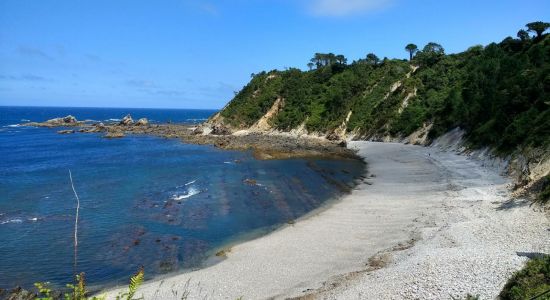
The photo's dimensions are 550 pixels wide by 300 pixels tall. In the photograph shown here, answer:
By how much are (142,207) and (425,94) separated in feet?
203

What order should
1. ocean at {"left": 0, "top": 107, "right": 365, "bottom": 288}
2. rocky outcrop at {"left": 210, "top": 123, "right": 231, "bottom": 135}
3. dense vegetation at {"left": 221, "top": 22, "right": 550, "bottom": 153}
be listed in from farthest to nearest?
rocky outcrop at {"left": 210, "top": 123, "right": 231, "bottom": 135}, dense vegetation at {"left": 221, "top": 22, "right": 550, "bottom": 153}, ocean at {"left": 0, "top": 107, "right": 365, "bottom": 288}

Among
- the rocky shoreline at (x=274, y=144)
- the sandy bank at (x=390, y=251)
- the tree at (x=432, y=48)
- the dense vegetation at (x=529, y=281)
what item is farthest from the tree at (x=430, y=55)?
the dense vegetation at (x=529, y=281)

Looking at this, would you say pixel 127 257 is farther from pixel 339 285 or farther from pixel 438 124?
pixel 438 124

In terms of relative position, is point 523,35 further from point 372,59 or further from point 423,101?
point 372,59

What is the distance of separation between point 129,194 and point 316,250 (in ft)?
80.9

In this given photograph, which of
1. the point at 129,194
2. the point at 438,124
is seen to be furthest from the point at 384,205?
Result: the point at 438,124

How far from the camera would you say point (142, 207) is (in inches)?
1393

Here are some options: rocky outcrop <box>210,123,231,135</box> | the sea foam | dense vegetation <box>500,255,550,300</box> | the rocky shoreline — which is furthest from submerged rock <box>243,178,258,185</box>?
rocky outcrop <box>210,123,231,135</box>

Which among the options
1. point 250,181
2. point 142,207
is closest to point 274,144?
point 250,181

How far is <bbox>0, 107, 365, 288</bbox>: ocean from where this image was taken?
23078 mm

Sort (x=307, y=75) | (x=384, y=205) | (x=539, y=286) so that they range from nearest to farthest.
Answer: (x=539, y=286)
(x=384, y=205)
(x=307, y=75)

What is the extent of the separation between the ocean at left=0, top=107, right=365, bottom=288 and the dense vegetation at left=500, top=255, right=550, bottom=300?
15552 mm

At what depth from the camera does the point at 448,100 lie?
214 feet

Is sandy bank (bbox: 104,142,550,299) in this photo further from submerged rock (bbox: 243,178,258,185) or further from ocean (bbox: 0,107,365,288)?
submerged rock (bbox: 243,178,258,185)
